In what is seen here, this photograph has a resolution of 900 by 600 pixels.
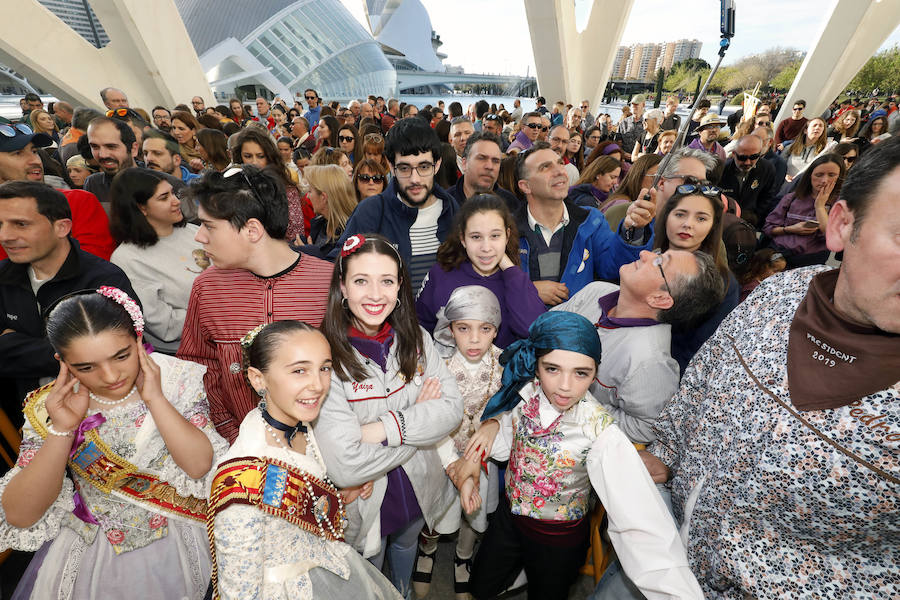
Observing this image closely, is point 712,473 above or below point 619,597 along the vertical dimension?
above

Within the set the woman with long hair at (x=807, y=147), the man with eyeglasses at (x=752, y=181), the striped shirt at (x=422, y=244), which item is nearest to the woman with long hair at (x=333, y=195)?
the striped shirt at (x=422, y=244)

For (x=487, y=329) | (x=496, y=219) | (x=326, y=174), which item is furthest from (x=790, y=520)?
(x=326, y=174)

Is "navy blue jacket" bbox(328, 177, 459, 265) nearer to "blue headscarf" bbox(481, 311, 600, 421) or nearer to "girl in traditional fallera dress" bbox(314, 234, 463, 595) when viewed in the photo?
"girl in traditional fallera dress" bbox(314, 234, 463, 595)

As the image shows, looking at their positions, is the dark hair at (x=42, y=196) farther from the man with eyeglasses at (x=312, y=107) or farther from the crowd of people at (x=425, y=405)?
the man with eyeglasses at (x=312, y=107)

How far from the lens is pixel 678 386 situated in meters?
1.88

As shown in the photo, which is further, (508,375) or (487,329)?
(487,329)

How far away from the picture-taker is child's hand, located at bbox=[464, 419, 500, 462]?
1993 millimetres

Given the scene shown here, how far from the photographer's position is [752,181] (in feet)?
17.4

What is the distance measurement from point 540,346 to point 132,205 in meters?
2.72

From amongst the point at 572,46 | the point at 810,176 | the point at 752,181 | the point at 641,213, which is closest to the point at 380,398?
the point at 641,213

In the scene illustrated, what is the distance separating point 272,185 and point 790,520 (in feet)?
8.11

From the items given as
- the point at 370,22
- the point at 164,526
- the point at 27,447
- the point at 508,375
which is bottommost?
the point at 164,526

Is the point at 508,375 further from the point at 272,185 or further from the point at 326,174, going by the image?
the point at 326,174

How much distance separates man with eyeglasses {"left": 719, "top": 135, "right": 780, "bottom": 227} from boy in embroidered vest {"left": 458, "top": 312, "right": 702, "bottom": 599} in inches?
194
